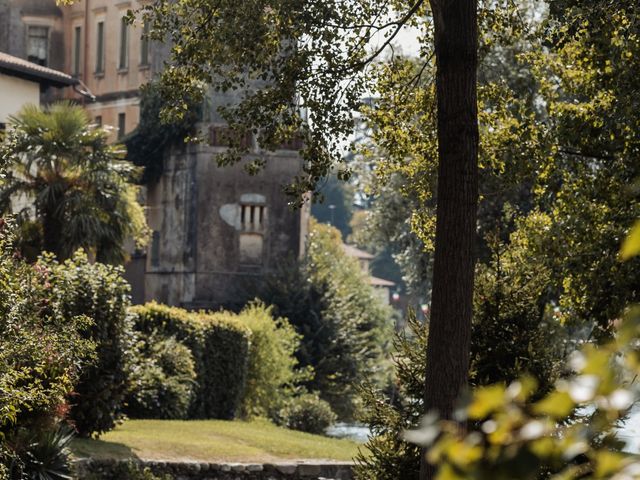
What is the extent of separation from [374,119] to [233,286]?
38478mm

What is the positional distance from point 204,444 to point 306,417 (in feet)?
42.8

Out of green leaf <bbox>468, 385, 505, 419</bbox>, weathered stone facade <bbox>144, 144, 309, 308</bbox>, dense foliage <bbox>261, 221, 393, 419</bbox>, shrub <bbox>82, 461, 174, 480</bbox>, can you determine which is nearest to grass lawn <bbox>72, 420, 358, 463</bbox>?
shrub <bbox>82, 461, 174, 480</bbox>

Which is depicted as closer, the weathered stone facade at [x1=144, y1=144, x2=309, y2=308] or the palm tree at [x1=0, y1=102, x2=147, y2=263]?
the palm tree at [x1=0, y1=102, x2=147, y2=263]

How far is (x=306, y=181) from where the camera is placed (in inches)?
637

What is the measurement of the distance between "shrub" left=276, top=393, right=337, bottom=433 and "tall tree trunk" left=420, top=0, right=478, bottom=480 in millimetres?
25557

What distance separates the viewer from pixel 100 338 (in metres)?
23.8

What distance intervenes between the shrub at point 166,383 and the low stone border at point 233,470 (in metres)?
5.18

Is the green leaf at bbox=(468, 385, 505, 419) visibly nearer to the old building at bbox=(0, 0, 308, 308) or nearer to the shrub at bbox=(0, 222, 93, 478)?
the shrub at bbox=(0, 222, 93, 478)

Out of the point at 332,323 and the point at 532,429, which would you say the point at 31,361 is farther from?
the point at 332,323

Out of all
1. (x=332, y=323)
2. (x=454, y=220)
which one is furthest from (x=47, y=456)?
(x=332, y=323)

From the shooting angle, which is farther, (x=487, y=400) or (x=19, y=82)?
(x=19, y=82)

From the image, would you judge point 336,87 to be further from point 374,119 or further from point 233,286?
point 233,286

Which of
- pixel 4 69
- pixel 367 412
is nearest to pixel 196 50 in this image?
pixel 367 412

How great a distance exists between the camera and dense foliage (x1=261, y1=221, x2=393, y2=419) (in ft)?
159
